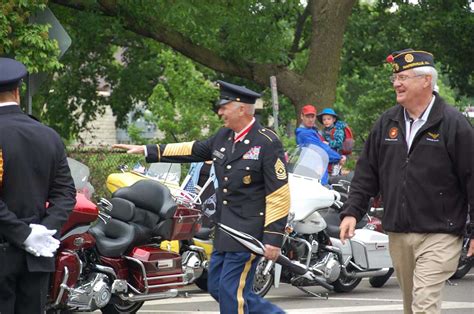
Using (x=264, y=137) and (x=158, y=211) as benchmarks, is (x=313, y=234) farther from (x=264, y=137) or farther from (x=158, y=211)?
(x=264, y=137)

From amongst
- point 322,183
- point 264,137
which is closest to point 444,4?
point 322,183

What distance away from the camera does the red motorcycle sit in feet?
30.1

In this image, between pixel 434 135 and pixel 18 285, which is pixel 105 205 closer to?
pixel 18 285

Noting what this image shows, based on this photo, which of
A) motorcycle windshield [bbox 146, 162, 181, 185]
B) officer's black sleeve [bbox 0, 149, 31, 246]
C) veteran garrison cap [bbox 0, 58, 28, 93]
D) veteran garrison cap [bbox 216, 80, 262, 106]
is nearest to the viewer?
officer's black sleeve [bbox 0, 149, 31, 246]

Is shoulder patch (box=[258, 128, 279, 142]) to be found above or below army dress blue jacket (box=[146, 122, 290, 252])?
above

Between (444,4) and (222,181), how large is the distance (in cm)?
1750

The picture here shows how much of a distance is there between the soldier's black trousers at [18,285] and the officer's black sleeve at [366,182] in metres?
1.98

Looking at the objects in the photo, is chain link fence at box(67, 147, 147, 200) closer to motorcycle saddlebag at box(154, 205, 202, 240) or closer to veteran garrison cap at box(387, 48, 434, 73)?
motorcycle saddlebag at box(154, 205, 202, 240)

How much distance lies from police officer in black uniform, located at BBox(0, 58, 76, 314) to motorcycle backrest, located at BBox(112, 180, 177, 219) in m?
3.95

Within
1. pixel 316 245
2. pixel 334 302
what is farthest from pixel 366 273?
pixel 334 302

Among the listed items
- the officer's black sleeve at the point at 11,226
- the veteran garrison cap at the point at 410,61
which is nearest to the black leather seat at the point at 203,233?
the veteran garrison cap at the point at 410,61

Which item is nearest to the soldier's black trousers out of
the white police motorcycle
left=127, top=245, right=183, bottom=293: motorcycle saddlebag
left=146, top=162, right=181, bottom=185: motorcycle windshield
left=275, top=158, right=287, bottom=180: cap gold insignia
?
left=275, top=158, right=287, bottom=180: cap gold insignia

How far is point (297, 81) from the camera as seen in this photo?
21812 mm

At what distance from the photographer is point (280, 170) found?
7.92 m
